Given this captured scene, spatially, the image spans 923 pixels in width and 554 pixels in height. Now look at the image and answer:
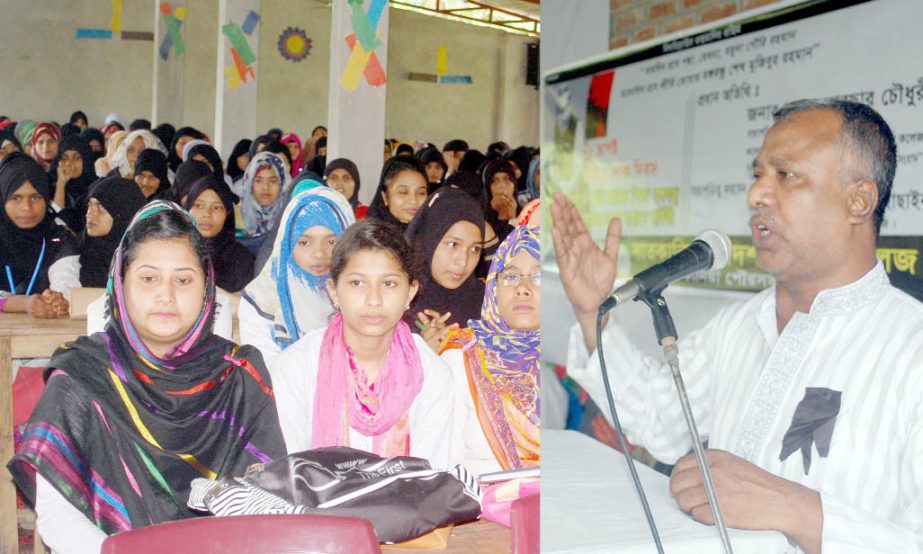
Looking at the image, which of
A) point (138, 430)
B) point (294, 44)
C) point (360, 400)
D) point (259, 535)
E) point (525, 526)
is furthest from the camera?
point (294, 44)

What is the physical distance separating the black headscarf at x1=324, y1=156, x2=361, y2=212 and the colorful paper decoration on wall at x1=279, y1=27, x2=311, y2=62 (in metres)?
6.57

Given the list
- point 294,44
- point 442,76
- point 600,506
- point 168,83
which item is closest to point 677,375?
point 600,506

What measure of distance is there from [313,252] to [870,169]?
2099mm

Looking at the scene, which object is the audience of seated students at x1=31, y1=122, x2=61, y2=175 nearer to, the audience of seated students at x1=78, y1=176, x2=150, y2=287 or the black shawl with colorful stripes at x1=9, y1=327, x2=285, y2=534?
the audience of seated students at x1=78, y1=176, x2=150, y2=287

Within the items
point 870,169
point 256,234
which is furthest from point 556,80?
point 256,234

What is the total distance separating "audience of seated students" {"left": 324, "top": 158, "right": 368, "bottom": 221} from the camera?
4.01m

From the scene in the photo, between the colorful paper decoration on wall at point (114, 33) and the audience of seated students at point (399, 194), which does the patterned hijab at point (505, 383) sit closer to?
the audience of seated students at point (399, 194)

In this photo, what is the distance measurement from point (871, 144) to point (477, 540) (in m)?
1.01

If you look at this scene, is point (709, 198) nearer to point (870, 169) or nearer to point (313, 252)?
point (870, 169)

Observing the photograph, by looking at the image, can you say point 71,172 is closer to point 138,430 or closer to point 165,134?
point 165,134

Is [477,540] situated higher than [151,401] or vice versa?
[151,401]

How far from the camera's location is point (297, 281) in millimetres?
2898

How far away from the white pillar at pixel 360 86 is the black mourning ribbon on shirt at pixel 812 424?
317 cm

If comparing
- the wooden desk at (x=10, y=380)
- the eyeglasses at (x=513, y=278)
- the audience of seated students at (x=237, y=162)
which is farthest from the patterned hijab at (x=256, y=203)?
the eyeglasses at (x=513, y=278)
